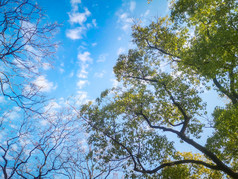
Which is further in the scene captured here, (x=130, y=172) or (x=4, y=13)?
(x=130, y=172)

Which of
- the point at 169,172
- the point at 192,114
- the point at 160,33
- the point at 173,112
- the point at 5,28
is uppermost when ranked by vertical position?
the point at 160,33

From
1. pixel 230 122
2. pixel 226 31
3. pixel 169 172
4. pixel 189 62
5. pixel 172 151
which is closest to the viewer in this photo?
pixel 226 31

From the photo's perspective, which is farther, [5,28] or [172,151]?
[172,151]

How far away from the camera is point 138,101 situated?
31.3ft

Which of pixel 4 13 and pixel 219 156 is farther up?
pixel 4 13

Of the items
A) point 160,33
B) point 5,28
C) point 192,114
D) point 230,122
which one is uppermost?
point 160,33

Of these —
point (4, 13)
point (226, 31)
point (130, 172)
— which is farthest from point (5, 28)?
point (130, 172)

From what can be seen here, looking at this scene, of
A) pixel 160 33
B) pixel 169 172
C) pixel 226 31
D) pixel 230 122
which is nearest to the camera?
pixel 226 31

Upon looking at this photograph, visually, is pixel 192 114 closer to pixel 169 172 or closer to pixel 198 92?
pixel 198 92

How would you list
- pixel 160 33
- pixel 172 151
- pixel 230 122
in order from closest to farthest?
1. pixel 230 122
2. pixel 172 151
3. pixel 160 33

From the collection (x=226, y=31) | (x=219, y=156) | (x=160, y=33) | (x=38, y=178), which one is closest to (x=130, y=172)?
(x=219, y=156)

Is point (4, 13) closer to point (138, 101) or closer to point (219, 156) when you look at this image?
point (138, 101)

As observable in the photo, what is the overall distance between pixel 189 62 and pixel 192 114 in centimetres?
344

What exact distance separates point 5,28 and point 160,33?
32.7ft
